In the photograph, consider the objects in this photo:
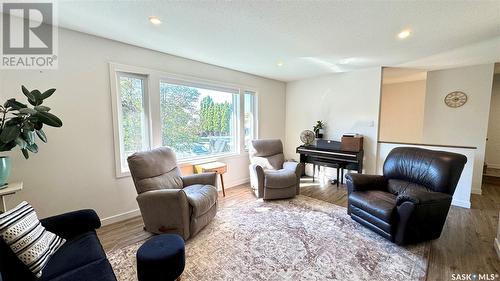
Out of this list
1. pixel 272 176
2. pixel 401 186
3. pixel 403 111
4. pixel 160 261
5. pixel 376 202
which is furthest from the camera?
pixel 403 111

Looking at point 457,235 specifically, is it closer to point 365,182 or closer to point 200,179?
point 365,182

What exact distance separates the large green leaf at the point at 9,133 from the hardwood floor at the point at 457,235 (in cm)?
134

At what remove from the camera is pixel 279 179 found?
11.2 feet

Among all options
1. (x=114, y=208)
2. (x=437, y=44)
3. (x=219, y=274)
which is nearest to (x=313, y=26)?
(x=437, y=44)

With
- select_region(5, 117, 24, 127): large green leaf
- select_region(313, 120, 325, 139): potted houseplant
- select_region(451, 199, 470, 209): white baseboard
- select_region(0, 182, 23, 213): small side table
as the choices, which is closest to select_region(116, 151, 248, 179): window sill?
select_region(0, 182, 23, 213): small side table

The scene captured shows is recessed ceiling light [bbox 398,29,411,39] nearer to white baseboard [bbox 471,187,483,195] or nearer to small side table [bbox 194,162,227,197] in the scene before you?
small side table [bbox 194,162,227,197]

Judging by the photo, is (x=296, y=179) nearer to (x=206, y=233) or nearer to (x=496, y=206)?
(x=206, y=233)

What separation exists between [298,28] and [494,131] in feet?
19.8

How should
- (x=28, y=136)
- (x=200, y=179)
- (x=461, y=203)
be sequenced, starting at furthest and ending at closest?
(x=461, y=203)
(x=200, y=179)
(x=28, y=136)

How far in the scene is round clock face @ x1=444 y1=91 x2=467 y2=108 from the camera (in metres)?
3.85

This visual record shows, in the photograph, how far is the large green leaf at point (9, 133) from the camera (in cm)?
161

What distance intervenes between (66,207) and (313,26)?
354 centimetres

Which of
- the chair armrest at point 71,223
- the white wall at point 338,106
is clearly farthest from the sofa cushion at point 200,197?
the white wall at point 338,106

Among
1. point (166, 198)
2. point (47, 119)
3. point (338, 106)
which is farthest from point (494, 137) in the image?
point (47, 119)
